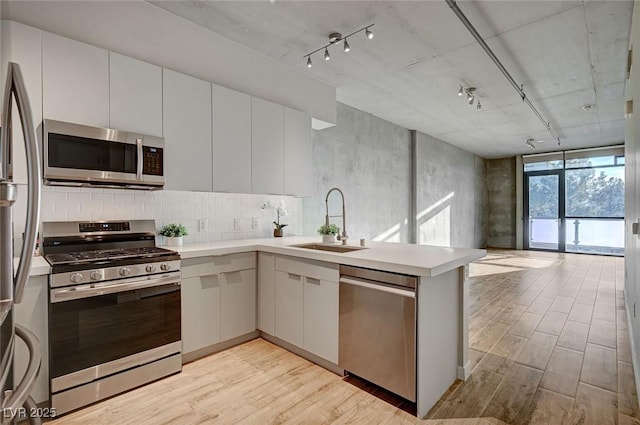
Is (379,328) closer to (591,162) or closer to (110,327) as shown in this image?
(110,327)

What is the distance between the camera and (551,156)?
31.2ft

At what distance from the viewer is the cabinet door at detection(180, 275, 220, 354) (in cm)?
Answer: 263

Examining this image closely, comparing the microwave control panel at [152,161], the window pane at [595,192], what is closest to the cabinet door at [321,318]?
the microwave control panel at [152,161]

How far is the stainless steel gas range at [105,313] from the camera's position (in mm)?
2014

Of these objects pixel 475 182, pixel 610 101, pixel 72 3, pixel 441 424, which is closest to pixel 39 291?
pixel 72 3

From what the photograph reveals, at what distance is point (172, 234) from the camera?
294cm

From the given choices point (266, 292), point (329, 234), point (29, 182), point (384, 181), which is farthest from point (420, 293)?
point (384, 181)

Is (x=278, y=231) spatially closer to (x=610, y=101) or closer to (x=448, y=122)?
(x=448, y=122)

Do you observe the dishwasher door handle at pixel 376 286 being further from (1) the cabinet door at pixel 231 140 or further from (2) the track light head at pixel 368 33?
(2) the track light head at pixel 368 33

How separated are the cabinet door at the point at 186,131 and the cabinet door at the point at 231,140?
0.26 ft

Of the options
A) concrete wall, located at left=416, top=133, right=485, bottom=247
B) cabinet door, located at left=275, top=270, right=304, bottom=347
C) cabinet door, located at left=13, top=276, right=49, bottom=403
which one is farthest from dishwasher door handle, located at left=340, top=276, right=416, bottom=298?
concrete wall, located at left=416, top=133, right=485, bottom=247

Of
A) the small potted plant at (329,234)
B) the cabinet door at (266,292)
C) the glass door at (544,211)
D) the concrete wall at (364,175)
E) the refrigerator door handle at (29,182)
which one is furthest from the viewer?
the glass door at (544,211)

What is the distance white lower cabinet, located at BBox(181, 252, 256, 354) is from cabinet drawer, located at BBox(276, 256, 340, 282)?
38cm

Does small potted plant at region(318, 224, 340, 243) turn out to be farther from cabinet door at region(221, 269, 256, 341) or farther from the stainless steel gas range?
the stainless steel gas range
